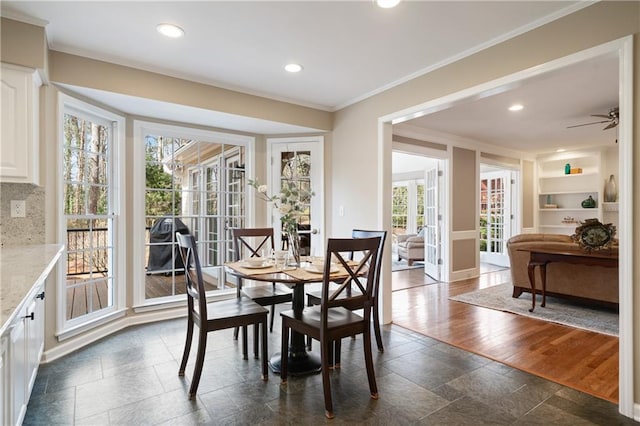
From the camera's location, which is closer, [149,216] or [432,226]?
[149,216]

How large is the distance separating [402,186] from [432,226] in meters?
4.02

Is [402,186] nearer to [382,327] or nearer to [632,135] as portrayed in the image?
[382,327]

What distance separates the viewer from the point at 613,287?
396cm

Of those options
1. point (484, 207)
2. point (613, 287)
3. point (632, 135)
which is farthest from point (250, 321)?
point (484, 207)

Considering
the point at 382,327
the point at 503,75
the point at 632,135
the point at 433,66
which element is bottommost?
the point at 382,327

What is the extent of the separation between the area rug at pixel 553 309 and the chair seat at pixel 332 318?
275 centimetres

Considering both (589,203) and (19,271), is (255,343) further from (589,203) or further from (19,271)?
(589,203)

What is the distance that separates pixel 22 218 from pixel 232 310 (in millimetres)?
1779

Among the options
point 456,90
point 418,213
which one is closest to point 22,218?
point 456,90

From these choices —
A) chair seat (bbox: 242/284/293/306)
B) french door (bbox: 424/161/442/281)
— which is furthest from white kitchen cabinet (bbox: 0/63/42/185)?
french door (bbox: 424/161/442/281)

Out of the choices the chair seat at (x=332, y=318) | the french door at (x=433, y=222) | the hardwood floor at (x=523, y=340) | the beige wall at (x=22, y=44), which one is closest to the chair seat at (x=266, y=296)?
the chair seat at (x=332, y=318)

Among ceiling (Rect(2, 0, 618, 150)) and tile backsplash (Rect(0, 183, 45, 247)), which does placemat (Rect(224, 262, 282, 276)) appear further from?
ceiling (Rect(2, 0, 618, 150))

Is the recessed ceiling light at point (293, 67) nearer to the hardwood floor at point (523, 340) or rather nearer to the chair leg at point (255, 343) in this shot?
the chair leg at point (255, 343)

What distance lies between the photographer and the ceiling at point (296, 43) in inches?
91.3
